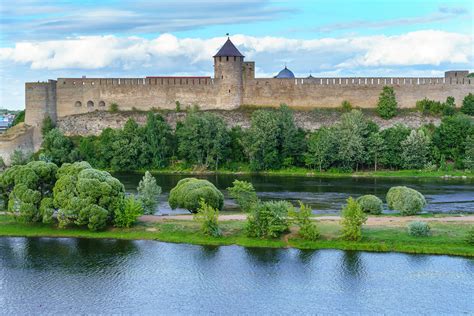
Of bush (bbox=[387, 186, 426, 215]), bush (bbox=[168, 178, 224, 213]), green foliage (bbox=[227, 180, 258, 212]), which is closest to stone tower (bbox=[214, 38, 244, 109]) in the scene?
bush (bbox=[168, 178, 224, 213])

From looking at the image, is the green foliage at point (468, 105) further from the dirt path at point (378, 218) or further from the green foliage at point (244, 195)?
the green foliage at point (244, 195)

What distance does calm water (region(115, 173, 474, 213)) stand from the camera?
3312cm

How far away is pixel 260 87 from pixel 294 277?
102ft

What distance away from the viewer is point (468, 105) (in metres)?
49.8

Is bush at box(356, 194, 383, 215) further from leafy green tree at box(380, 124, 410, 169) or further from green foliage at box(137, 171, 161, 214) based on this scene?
leafy green tree at box(380, 124, 410, 169)

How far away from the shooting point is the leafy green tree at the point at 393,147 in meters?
45.3

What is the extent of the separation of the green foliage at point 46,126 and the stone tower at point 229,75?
41.8 ft

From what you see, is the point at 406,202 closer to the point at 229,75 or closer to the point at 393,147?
the point at 393,147

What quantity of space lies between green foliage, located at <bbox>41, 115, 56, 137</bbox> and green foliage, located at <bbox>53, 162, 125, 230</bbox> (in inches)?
960

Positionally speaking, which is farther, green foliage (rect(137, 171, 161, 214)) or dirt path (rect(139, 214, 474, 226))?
green foliage (rect(137, 171, 161, 214))

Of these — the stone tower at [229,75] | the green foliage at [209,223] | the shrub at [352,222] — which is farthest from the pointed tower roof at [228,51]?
the shrub at [352,222]

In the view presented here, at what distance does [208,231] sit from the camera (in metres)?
26.6

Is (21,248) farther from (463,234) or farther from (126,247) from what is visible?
(463,234)

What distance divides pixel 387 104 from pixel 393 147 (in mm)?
5111
